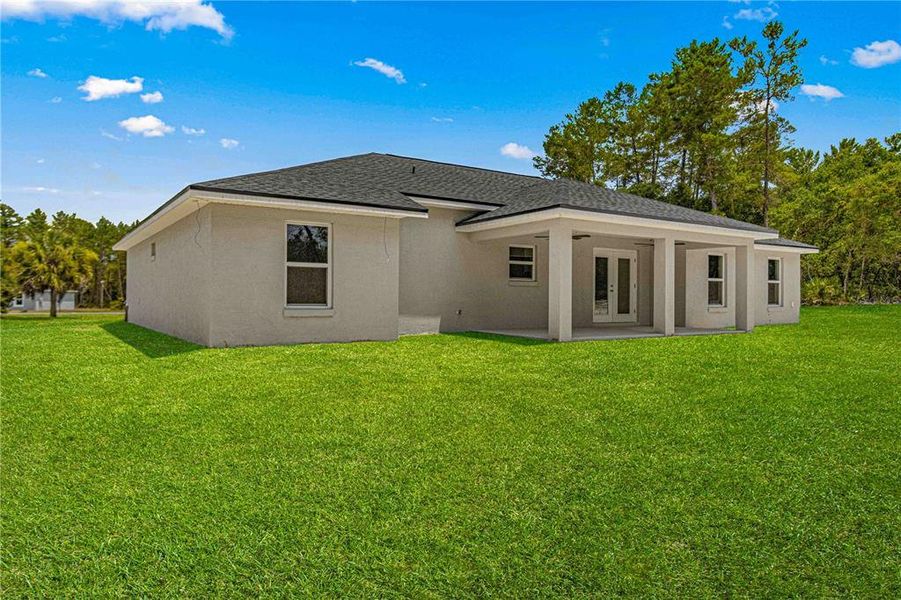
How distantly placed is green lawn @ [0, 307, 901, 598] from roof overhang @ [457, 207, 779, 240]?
4.50 metres

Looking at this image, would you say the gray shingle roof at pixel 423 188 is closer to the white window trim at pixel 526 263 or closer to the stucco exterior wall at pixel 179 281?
the white window trim at pixel 526 263

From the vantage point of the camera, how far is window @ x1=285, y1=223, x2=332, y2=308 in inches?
453

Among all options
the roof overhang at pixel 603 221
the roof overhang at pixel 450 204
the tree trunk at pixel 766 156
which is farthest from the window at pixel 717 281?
the tree trunk at pixel 766 156

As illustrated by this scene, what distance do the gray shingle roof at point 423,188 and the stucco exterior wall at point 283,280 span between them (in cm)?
51

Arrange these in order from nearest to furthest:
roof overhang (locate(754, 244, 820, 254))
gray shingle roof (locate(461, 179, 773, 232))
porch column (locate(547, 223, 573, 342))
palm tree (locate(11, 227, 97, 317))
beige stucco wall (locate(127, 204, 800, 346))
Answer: beige stucco wall (locate(127, 204, 800, 346)), porch column (locate(547, 223, 573, 342)), gray shingle roof (locate(461, 179, 773, 232)), roof overhang (locate(754, 244, 820, 254)), palm tree (locate(11, 227, 97, 317))

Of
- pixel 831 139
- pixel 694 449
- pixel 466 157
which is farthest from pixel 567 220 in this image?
pixel 831 139

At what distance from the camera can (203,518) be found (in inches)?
146

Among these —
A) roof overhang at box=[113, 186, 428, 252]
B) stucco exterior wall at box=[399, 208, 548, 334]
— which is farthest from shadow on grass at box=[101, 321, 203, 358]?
stucco exterior wall at box=[399, 208, 548, 334]

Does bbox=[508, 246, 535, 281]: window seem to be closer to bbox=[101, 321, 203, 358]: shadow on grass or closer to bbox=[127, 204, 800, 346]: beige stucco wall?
bbox=[127, 204, 800, 346]: beige stucco wall

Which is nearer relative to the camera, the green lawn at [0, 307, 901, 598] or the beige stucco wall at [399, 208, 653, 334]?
the green lawn at [0, 307, 901, 598]

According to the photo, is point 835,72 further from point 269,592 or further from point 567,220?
point 269,592

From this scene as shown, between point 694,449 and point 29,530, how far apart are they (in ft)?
16.9

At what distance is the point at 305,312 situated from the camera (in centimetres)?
1152

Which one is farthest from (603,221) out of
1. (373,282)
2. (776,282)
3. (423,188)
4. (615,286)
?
(776,282)
